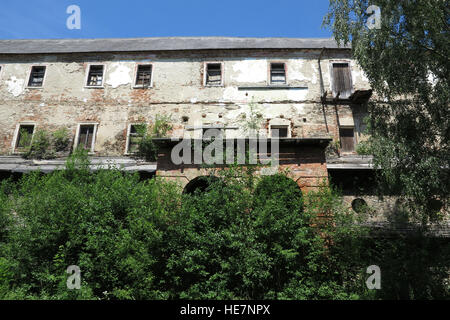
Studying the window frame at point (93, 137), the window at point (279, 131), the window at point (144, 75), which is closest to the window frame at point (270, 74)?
the window at point (279, 131)

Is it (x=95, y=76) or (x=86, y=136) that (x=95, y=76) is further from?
(x=86, y=136)

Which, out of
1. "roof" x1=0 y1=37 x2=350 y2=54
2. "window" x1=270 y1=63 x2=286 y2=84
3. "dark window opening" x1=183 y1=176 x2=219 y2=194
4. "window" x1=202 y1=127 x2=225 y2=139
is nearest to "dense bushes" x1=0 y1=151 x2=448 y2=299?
"dark window opening" x1=183 y1=176 x2=219 y2=194

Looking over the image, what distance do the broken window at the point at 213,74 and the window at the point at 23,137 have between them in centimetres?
947

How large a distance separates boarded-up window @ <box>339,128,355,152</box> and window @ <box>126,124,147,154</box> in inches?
381

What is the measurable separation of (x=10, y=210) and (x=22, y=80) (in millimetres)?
9829

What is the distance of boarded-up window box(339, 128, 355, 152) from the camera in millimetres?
17031

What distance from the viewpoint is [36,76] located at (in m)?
19.5

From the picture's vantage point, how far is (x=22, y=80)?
1917 cm

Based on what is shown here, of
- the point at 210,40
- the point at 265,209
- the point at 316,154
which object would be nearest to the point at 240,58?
the point at 210,40

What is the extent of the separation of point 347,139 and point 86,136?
42.9ft

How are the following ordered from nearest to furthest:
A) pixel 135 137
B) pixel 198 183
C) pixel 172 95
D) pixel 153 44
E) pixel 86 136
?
1. pixel 198 183
2. pixel 135 137
3. pixel 86 136
4. pixel 172 95
5. pixel 153 44

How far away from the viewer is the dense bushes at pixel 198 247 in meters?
9.33

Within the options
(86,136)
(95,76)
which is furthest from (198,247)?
(95,76)
